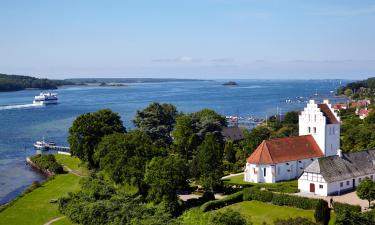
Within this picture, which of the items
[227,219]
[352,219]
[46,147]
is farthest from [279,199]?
[46,147]

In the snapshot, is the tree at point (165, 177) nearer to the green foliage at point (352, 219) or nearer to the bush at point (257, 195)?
the bush at point (257, 195)

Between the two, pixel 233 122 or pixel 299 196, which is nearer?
pixel 299 196

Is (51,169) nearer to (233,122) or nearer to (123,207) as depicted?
(123,207)

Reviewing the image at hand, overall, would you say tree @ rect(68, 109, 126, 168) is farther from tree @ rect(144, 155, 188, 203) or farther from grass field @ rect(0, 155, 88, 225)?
tree @ rect(144, 155, 188, 203)

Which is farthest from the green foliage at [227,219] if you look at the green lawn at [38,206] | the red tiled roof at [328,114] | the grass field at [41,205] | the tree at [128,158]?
the red tiled roof at [328,114]

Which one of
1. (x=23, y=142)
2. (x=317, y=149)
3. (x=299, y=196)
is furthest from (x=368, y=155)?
(x=23, y=142)

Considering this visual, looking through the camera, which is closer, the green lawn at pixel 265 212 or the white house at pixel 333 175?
the green lawn at pixel 265 212

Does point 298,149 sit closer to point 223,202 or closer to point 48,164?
point 223,202
